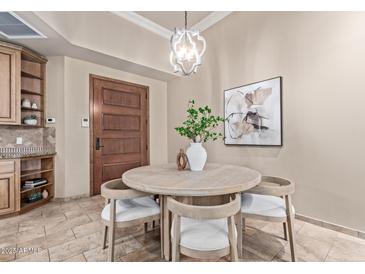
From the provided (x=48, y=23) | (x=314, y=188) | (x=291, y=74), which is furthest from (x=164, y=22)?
(x=314, y=188)

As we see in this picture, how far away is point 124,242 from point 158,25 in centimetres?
345

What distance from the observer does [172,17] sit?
10.4 feet

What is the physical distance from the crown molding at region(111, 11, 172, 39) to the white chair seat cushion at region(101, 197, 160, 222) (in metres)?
2.88

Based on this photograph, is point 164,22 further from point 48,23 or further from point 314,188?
point 314,188

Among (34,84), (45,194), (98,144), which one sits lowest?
(45,194)

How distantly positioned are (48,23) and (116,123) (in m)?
1.82

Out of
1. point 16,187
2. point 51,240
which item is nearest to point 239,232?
point 51,240

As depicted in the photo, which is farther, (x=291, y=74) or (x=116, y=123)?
(x=116, y=123)

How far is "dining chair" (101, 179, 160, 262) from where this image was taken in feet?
4.62

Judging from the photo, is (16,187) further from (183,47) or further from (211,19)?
(211,19)

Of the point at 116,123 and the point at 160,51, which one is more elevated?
the point at 160,51

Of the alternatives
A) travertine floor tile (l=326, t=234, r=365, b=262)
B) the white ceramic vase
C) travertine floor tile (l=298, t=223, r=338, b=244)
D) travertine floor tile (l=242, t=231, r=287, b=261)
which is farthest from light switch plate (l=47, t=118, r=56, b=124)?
travertine floor tile (l=326, t=234, r=365, b=262)
